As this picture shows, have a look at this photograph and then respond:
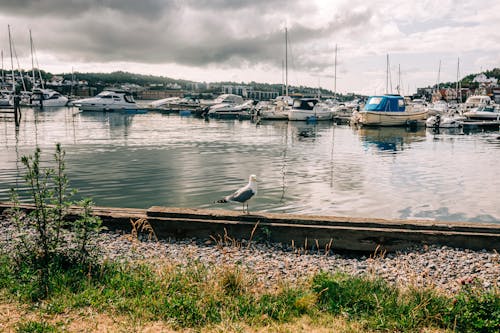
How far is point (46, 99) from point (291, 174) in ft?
309

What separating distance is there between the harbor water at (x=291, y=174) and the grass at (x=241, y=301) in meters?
7.43

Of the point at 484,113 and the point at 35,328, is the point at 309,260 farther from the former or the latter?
the point at 484,113

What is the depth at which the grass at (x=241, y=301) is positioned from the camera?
4.95 m

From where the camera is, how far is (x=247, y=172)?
67.5 ft

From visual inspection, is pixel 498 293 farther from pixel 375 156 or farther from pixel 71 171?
pixel 375 156

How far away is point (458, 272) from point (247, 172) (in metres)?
14.3

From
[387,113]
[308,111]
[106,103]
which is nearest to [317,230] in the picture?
[387,113]

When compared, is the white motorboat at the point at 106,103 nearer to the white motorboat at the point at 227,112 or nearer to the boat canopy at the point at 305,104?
the white motorboat at the point at 227,112

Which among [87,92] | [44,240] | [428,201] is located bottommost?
[428,201]

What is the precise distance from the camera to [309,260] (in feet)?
24.0

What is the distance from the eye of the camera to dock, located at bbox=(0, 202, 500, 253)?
25.4 feet

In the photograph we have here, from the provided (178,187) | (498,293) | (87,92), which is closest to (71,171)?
(178,187)

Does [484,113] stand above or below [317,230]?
above

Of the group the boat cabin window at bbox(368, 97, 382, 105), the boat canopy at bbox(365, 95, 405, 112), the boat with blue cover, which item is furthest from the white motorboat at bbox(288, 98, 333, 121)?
the boat canopy at bbox(365, 95, 405, 112)
